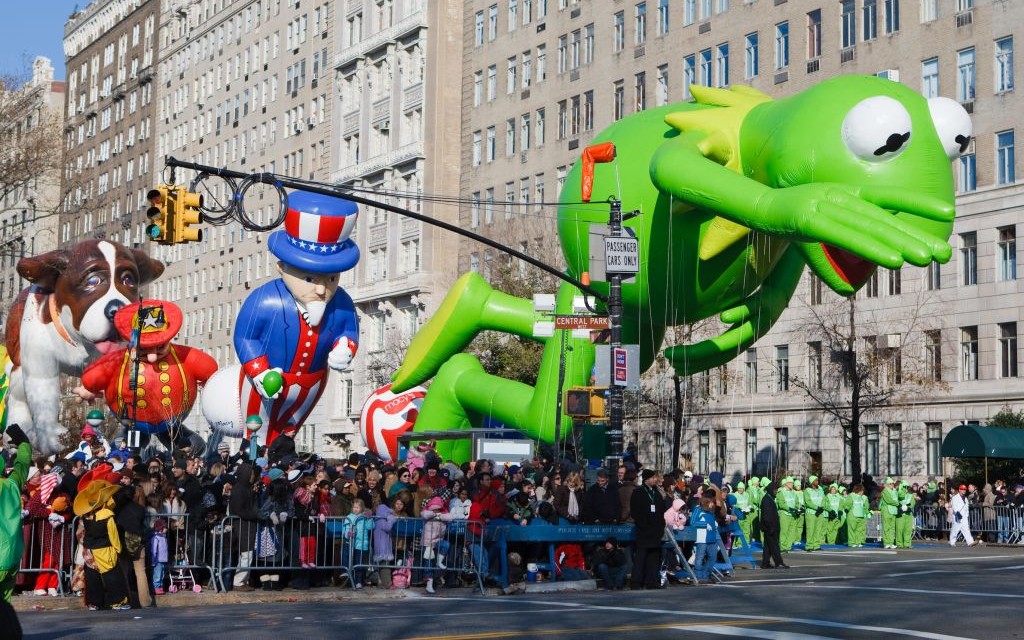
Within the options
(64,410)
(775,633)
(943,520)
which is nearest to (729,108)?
(775,633)

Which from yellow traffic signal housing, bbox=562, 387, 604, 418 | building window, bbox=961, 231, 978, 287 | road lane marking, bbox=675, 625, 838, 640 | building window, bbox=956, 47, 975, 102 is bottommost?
road lane marking, bbox=675, 625, 838, 640

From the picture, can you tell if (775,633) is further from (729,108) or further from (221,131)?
(221,131)

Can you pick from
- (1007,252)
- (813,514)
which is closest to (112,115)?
(1007,252)

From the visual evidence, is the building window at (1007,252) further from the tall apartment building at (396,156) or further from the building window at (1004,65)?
the tall apartment building at (396,156)

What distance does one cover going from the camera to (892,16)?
46906mm

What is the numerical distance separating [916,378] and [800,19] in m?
13.0

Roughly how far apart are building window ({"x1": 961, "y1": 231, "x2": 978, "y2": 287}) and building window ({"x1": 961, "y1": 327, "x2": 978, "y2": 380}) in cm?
133

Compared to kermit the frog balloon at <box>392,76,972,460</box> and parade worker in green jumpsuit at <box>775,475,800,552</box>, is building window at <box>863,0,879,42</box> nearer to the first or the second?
parade worker in green jumpsuit at <box>775,475,800,552</box>

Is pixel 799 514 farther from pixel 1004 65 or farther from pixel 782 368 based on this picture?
pixel 782 368

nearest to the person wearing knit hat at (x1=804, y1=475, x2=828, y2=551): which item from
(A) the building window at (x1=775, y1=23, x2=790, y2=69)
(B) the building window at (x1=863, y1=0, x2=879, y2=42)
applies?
(B) the building window at (x1=863, y1=0, x2=879, y2=42)

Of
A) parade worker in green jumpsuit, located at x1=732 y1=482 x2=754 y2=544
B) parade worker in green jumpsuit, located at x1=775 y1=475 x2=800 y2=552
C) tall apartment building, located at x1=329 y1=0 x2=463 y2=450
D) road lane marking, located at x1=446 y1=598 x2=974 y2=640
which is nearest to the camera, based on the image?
road lane marking, located at x1=446 y1=598 x2=974 y2=640

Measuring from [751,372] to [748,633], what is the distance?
3863 cm

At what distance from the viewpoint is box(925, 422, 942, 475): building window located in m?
44.6

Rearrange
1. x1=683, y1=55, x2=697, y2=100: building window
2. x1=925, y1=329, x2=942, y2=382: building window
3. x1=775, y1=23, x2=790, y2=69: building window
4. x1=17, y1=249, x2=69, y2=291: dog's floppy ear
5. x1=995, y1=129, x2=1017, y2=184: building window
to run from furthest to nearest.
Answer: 1. x1=683, y1=55, x2=697, y2=100: building window
2. x1=775, y1=23, x2=790, y2=69: building window
3. x1=925, y1=329, x2=942, y2=382: building window
4. x1=995, y1=129, x2=1017, y2=184: building window
5. x1=17, y1=249, x2=69, y2=291: dog's floppy ear
